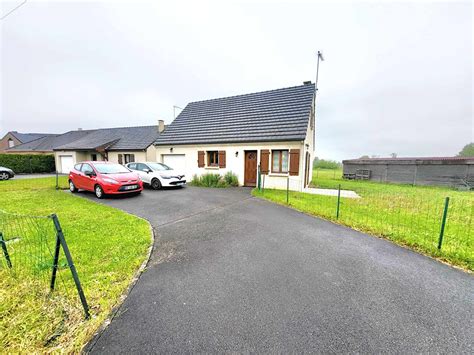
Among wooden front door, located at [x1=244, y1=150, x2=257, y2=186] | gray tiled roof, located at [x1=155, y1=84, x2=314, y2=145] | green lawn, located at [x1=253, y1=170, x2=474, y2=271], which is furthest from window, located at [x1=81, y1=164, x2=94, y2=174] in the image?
green lawn, located at [x1=253, y1=170, x2=474, y2=271]

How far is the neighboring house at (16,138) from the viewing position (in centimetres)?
3809

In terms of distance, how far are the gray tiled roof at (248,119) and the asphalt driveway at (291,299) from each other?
26.0 ft

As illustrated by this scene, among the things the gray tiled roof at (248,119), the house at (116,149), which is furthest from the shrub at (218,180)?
the house at (116,149)

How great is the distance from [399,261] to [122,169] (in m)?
10.4

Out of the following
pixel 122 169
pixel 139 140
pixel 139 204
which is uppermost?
pixel 139 140

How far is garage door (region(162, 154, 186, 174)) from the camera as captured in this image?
1474 centimetres

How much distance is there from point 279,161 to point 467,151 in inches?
2116

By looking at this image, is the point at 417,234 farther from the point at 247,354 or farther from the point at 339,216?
the point at 247,354

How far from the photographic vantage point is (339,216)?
6.06 meters

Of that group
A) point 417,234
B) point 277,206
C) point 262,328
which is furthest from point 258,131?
point 262,328

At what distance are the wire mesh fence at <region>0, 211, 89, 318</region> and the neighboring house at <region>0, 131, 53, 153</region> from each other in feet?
156

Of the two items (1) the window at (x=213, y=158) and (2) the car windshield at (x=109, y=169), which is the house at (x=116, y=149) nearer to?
(1) the window at (x=213, y=158)

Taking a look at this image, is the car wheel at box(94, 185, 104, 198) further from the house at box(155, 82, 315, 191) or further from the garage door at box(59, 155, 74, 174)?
the garage door at box(59, 155, 74, 174)

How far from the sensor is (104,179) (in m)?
8.35
